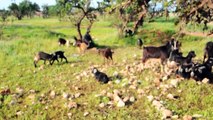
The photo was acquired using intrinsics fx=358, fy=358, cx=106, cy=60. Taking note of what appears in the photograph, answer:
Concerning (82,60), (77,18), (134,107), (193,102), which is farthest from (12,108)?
(77,18)

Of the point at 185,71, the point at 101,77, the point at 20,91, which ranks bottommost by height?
the point at 20,91

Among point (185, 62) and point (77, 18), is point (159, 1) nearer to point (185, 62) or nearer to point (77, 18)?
point (185, 62)

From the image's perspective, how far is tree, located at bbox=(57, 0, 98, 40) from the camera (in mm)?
26984

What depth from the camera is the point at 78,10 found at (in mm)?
29578

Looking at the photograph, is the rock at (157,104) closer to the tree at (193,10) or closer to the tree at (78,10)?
the tree at (193,10)

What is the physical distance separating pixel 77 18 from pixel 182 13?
1994cm

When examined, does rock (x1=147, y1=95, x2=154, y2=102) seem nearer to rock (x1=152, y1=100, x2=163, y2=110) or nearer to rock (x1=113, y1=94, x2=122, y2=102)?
rock (x1=152, y1=100, x2=163, y2=110)

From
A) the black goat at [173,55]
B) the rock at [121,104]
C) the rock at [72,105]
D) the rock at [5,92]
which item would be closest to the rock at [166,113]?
the rock at [121,104]

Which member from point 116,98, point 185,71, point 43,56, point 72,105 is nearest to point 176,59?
point 185,71

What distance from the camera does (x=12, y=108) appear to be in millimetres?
12438

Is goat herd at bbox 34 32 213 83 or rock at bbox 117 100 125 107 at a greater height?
goat herd at bbox 34 32 213 83

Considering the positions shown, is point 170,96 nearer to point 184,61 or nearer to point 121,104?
point 121,104

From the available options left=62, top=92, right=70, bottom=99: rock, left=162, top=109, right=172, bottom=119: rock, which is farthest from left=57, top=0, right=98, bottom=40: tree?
left=162, top=109, right=172, bottom=119: rock

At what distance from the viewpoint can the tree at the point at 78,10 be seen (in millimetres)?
26984
